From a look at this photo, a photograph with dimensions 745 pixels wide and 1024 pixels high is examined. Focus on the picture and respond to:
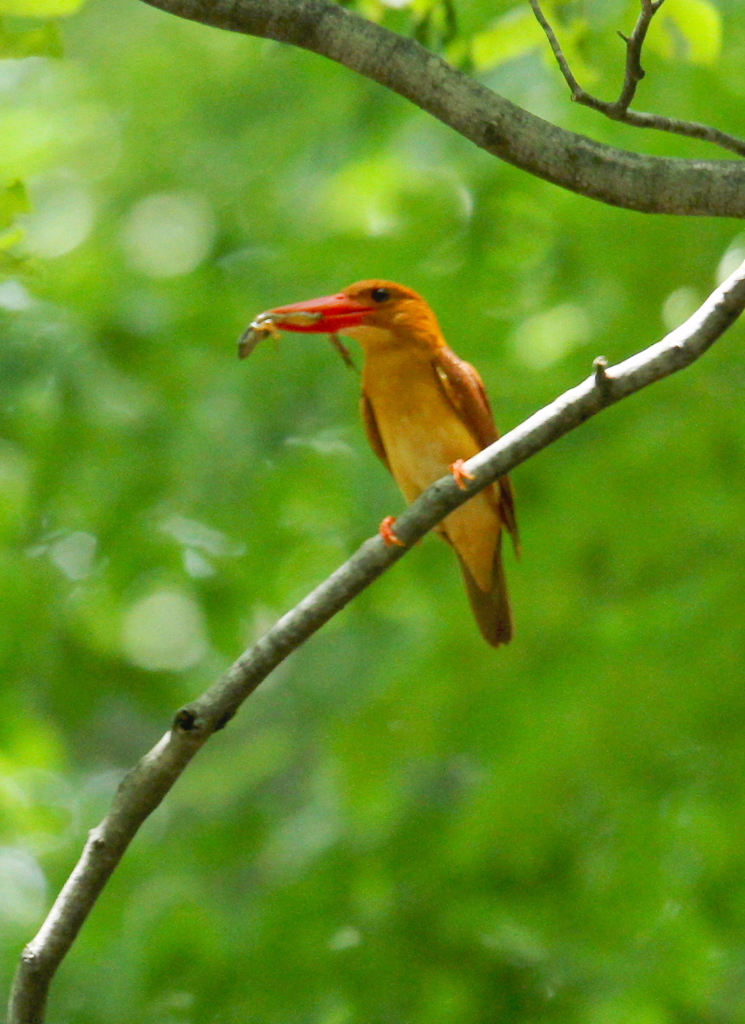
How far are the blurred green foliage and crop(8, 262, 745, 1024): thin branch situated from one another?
52.1 inches

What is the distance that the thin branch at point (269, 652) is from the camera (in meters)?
2.18

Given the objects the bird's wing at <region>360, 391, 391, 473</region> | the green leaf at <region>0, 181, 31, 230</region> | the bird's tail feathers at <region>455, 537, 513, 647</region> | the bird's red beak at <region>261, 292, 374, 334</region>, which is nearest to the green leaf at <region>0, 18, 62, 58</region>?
the green leaf at <region>0, 181, 31, 230</region>

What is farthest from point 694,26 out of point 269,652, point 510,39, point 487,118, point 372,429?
point 269,652

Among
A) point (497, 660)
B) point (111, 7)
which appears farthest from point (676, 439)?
point (111, 7)

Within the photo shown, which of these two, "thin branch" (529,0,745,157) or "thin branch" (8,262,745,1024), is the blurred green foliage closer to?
"thin branch" (529,0,745,157)

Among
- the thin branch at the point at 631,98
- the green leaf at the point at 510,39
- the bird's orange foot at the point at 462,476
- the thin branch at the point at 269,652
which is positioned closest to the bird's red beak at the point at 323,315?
the green leaf at the point at 510,39

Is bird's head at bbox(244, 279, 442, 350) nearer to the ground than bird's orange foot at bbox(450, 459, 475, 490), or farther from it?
farther from it

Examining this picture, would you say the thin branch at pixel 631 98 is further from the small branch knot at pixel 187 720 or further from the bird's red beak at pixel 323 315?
the bird's red beak at pixel 323 315

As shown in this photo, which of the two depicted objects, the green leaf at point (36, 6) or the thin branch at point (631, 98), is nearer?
the thin branch at point (631, 98)

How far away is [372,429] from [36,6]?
202 cm

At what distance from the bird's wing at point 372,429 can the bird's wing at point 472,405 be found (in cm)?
31

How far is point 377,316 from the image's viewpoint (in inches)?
160

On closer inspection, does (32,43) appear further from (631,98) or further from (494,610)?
(494,610)

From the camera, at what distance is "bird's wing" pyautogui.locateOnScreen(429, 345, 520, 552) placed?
4.09m
